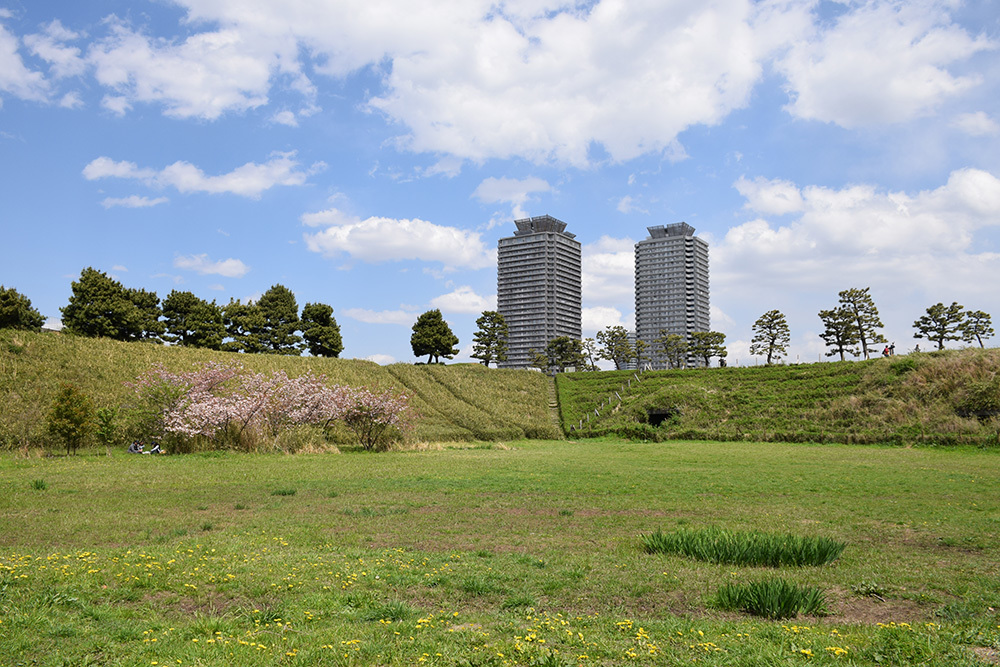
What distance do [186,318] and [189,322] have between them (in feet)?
2.10

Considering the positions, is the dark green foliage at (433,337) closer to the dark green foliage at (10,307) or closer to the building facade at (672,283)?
the dark green foliage at (10,307)

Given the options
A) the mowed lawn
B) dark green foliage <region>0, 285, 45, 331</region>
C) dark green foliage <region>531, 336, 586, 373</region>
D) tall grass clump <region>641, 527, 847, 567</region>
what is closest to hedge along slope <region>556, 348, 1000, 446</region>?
the mowed lawn

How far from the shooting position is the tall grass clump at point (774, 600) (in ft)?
21.7

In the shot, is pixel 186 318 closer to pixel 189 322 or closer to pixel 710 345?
pixel 189 322

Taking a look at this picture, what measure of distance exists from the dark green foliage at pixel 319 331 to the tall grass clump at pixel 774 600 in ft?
220

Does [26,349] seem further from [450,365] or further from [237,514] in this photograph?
[450,365]

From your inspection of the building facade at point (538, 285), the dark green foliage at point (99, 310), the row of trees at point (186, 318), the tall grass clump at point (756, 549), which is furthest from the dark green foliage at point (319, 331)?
the building facade at point (538, 285)

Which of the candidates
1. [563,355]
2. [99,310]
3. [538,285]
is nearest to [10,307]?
[99,310]

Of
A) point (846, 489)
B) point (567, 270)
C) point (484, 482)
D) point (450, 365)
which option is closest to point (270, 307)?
point (450, 365)

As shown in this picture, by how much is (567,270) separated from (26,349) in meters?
128

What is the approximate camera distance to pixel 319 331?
228 ft

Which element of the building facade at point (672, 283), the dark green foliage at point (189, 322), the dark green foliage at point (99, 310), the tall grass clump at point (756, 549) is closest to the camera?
the tall grass clump at point (756, 549)

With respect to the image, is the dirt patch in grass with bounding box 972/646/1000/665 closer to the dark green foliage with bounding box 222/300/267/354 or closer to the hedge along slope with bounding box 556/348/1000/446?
the hedge along slope with bounding box 556/348/1000/446

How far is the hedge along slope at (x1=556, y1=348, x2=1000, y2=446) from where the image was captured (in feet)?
116
